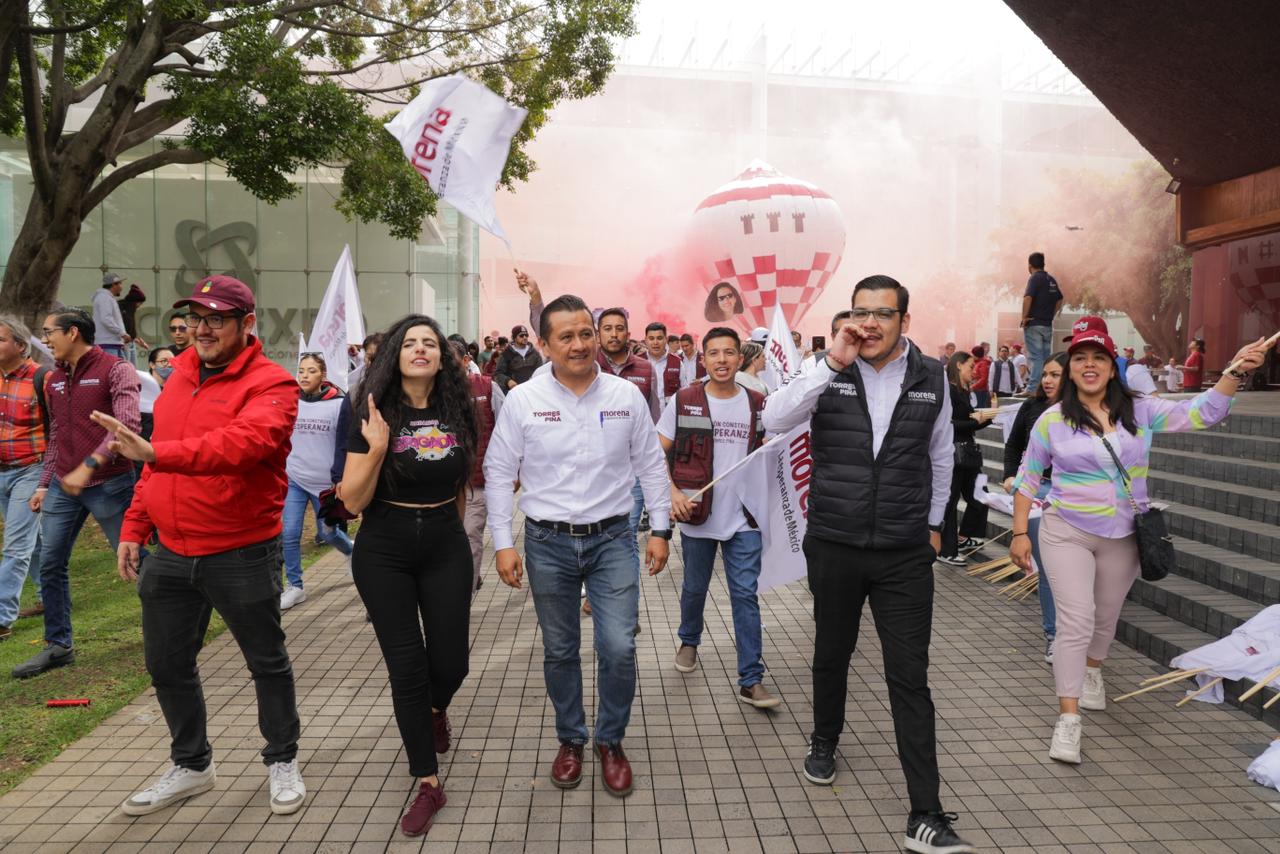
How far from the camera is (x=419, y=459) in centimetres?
348

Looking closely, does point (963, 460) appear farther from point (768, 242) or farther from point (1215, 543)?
point (768, 242)

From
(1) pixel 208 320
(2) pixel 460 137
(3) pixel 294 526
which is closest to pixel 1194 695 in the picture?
(1) pixel 208 320

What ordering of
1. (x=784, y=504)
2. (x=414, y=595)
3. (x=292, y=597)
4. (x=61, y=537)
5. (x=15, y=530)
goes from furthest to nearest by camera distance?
(x=292, y=597) < (x=15, y=530) < (x=61, y=537) < (x=784, y=504) < (x=414, y=595)

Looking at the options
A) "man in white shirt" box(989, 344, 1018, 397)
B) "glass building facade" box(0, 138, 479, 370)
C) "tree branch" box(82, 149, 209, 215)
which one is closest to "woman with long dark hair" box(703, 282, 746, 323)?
"glass building facade" box(0, 138, 479, 370)

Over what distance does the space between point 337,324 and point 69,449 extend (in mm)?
2869

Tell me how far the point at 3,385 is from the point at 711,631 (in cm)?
498

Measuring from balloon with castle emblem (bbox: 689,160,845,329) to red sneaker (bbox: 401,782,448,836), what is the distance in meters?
26.3

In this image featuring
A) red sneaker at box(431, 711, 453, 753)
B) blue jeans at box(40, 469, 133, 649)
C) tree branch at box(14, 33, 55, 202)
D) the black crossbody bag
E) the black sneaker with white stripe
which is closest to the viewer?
the black sneaker with white stripe

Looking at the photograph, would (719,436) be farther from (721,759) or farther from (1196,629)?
(1196,629)

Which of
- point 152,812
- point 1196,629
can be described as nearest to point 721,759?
point 152,812

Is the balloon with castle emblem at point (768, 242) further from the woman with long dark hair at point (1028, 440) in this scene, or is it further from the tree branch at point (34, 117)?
the woman with long dark hair at point (1028, 440)

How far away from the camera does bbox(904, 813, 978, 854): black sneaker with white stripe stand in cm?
322

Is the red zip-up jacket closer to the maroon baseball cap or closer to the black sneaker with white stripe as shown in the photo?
the maroon baseball cap

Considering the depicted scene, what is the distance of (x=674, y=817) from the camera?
140 inches
